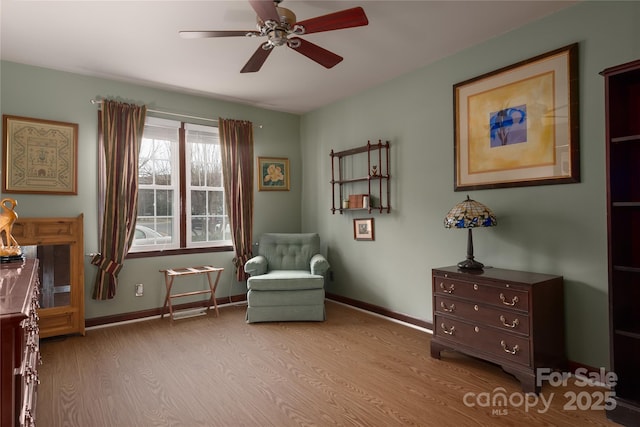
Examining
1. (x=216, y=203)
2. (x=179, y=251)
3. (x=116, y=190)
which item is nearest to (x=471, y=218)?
(x=216, y=203)

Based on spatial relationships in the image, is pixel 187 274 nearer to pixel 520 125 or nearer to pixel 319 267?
pixel 319 267

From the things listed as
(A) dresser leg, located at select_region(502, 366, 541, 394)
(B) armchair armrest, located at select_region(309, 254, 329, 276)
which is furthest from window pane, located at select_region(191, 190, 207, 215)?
(A) dresser leg, located at select_region(502, 366, 541, 394)

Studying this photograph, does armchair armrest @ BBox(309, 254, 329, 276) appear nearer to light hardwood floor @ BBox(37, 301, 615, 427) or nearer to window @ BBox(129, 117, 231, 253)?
light hardwood floor @ BBox(37, 301, 615, 427)

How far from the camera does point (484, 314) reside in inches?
105

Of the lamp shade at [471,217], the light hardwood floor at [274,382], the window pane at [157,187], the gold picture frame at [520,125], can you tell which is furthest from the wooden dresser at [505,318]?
the window pane at [157,187]

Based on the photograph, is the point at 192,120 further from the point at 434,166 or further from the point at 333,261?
the point at 434,166

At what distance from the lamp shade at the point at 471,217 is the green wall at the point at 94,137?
2.88m

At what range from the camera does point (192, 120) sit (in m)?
4.53

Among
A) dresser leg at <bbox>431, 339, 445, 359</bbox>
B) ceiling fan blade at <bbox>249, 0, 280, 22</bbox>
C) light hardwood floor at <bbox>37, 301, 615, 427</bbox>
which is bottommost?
light hardwood floor at <bbox>37, 301, 615, 427</bbox>

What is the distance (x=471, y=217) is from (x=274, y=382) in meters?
1.89

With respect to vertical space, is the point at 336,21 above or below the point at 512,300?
above

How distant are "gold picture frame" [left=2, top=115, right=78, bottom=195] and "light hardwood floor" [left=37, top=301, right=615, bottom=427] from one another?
149 cm

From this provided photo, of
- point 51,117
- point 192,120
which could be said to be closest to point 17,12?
point 51,117

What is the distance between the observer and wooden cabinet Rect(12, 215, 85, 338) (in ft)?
11.0
